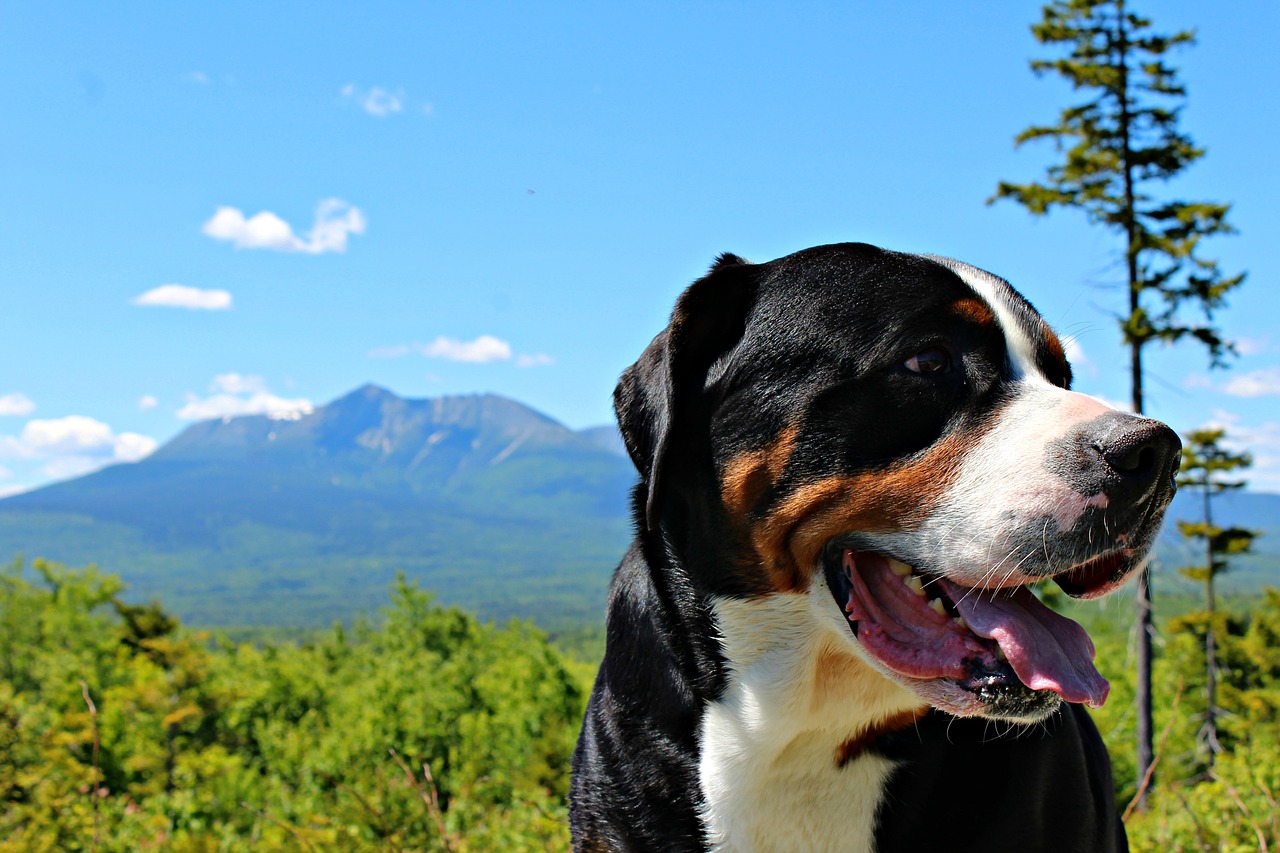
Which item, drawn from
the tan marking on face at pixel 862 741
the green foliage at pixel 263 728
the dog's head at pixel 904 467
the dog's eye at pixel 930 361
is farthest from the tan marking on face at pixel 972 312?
the green foliage at pixel 263 728

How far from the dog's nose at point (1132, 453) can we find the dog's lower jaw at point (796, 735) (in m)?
0.73

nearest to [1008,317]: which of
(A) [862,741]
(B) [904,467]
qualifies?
(B) [904,467]

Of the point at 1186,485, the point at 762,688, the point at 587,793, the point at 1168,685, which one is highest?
the point at 762,688

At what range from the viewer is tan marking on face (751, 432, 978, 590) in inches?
99.4

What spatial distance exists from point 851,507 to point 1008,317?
67cm

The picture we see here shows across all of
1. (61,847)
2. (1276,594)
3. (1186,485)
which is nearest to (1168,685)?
(1276,594)

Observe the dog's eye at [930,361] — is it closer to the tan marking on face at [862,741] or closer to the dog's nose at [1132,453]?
the dog's nose at [1132,453]

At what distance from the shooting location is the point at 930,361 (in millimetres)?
2635

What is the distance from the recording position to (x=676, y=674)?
285 centimetres

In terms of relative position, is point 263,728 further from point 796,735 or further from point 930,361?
point 930,361

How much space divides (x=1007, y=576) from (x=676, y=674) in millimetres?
878

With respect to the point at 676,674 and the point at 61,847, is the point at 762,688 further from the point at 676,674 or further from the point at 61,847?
the point at 61,847

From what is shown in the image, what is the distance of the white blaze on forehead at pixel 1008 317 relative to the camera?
2.72 m

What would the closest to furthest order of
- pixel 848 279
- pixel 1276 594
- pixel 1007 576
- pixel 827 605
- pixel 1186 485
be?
1. pixel 1007 576
2. pixel 827 605
3. pixel 848 279
4. pixel 1186 485
5. pixel 1276 594
